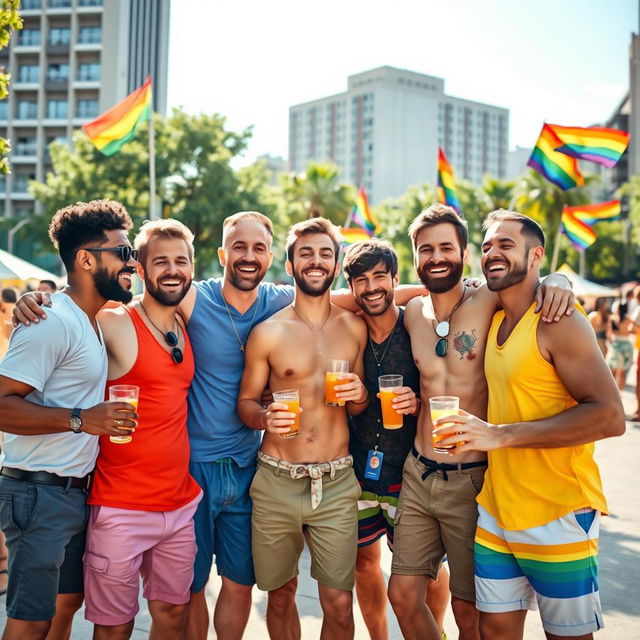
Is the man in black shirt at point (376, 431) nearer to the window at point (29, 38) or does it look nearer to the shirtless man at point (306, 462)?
the shirtless man at point (306, 462)

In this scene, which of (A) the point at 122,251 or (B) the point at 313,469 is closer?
(A) the point at 122,251

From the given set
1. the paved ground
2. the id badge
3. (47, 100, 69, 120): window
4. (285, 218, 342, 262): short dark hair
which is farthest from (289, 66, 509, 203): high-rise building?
the id badge

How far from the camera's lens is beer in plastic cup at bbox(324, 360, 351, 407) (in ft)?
11.7

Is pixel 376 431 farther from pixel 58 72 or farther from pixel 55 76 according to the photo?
pixel 58 72

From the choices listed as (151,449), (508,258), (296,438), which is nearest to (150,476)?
(151,449)

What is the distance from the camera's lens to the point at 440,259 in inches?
150

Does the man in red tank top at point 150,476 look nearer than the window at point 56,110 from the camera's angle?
Yes

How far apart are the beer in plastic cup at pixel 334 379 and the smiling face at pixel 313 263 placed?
21.6 inches

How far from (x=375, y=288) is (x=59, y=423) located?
1968 millimetres

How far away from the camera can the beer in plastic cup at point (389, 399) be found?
3592mm

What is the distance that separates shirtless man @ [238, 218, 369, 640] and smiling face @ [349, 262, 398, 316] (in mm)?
209

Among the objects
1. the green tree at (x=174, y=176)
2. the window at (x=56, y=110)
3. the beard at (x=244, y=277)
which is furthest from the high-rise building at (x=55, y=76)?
the beard at (x=244, y=277)

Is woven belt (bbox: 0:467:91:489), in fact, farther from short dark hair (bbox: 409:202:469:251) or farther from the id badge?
short dark hair (bbox: 409:202:469:251)

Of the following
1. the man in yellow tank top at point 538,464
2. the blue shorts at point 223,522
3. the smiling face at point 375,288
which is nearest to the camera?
the man in yellow tank top at point 538,464
